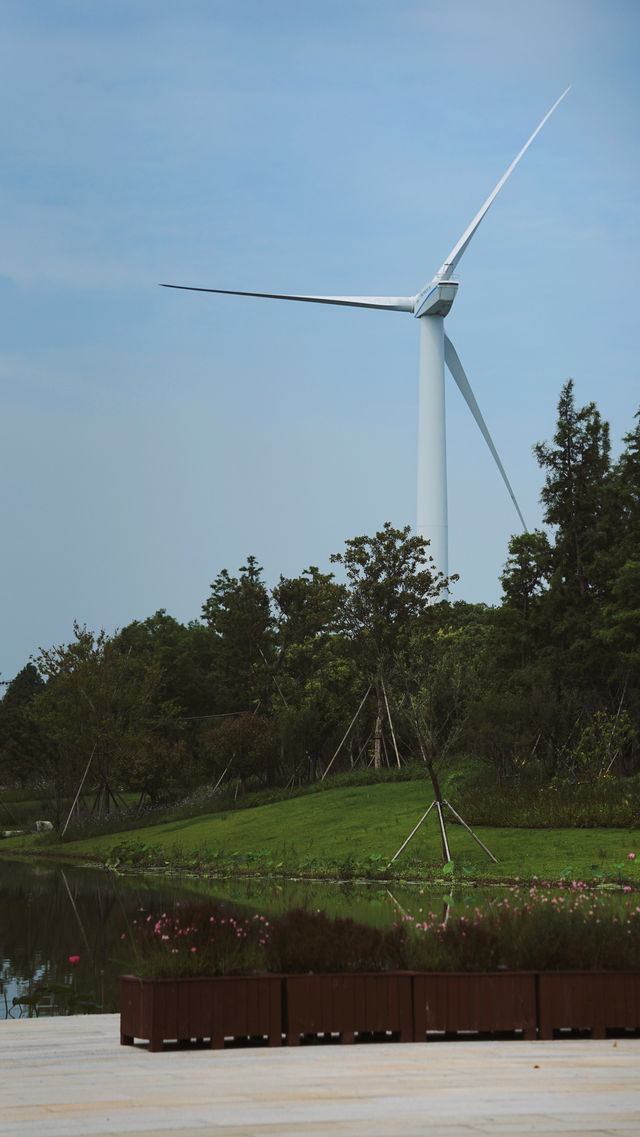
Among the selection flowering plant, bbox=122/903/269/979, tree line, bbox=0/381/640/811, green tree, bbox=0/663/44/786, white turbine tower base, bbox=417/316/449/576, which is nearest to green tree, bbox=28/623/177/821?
tree line, bbox=0/381/640/811

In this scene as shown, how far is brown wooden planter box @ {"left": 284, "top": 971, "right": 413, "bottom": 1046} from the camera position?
32.6ft

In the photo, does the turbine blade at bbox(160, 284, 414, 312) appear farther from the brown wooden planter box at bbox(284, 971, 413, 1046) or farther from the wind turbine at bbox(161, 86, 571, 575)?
the brown wooden planter box at bbox(284, 971, 413, 1046)

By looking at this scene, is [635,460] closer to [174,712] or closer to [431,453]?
[431,453]

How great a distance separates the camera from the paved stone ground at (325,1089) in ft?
22.4

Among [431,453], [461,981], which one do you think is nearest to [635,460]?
[431,453]

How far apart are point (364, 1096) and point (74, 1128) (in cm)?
179

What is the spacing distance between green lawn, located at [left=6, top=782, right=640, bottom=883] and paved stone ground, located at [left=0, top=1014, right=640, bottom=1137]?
58.3 feet

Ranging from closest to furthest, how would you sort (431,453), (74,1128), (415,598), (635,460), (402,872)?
(74,1128)
(402,872)
(635,460)
(415,598)
(431,453)

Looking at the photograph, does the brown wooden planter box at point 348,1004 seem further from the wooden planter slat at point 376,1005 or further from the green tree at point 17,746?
the green tree at point 17,746

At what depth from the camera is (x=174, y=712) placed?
200 feet

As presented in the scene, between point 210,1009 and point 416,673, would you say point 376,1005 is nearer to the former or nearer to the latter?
point 210,1009

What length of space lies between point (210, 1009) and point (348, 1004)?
1.08 metres

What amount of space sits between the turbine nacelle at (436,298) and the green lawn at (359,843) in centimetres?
2490

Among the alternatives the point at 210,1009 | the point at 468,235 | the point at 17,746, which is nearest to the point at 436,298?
the point at 468,235
